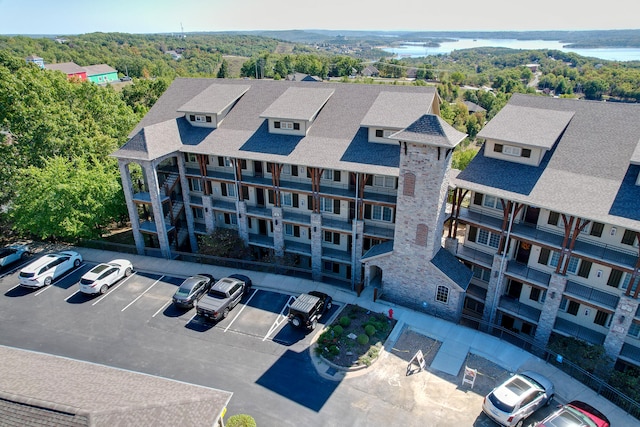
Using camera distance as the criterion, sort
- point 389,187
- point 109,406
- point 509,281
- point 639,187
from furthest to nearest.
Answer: point 389,187 < point 509,281 < point 639,187 < point 109,406

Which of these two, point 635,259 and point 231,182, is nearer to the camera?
point 635,259

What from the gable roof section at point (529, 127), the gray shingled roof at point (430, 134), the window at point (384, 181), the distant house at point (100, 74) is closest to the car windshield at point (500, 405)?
the gray shingled roof at point (430, 134)

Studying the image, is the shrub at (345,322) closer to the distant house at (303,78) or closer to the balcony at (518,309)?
the balcony at (518,309)

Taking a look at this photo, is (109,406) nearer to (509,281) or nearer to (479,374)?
(479,374)

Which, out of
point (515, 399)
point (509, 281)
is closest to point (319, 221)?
point (509, 281)

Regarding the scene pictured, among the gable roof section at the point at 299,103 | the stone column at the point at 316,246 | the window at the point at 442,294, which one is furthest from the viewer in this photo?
the gable roof section at the point at 299,103

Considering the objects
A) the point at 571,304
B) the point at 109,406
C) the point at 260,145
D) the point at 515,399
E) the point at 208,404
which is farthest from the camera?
the point at 260,145
